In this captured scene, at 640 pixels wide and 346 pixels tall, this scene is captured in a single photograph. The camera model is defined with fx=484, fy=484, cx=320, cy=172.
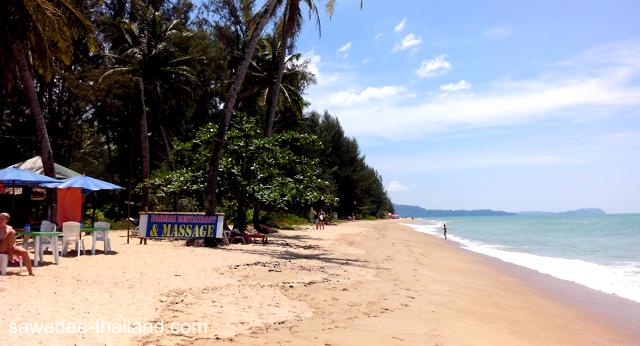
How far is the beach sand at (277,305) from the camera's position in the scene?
541 centimetres

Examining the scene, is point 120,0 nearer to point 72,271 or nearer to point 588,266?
point 72,271

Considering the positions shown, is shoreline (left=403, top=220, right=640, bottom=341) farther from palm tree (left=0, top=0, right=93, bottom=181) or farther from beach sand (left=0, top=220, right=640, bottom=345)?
palm tree (left=0, top=0, right=93, bottom=181)

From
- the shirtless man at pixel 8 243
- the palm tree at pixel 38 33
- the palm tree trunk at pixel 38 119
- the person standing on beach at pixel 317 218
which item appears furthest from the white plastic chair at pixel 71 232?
the person standing on beach at pixel 317 218

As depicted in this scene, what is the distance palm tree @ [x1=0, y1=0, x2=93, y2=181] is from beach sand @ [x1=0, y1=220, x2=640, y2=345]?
21.1 ft

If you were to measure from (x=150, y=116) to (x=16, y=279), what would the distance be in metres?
24.3

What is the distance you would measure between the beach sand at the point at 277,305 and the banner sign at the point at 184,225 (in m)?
2.65

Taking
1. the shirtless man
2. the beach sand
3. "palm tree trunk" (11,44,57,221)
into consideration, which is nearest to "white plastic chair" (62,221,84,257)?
the beach sand

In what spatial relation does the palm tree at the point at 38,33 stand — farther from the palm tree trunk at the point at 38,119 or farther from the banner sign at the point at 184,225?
the banner sign at the point at 184,225

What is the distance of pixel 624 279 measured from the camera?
13.4m

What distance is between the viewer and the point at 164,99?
29031 millimetres

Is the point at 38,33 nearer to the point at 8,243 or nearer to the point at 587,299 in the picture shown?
the point at 8,243

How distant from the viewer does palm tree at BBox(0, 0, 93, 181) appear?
509 inches

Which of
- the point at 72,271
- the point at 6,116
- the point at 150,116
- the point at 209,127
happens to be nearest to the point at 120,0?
the point at 150,116

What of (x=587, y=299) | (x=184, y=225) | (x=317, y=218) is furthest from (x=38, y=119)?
(x=317, y=218)
